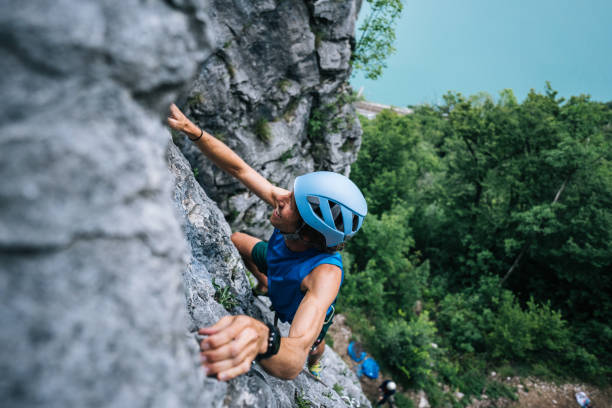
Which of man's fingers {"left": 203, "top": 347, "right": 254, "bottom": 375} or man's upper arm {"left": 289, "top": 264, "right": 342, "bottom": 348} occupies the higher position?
man's fingers {"left": 203, "top": 347, "right": 254, "bottom": 375}

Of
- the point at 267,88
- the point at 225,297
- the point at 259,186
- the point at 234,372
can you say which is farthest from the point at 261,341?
the point at 267,88

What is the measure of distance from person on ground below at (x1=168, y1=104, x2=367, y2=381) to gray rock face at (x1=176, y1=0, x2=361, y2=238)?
3315mm

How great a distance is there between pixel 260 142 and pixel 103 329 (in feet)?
22.1

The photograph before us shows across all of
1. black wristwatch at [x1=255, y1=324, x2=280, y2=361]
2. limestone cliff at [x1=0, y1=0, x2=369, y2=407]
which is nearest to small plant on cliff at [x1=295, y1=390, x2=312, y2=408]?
black wristwatch at [x1=255, y1=324, x2=280, y2=361]

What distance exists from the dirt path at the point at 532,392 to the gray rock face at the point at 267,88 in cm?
625

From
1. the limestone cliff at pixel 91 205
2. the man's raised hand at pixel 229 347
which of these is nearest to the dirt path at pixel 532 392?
the man's raised hand at pixel 229 347

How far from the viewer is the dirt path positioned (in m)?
11.2

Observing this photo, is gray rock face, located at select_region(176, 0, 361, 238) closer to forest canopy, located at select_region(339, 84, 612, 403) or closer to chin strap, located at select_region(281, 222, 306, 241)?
chin strap, located at select_region(281, 222, 306, 241)

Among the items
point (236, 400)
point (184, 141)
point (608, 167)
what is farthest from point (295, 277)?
point (608, 167)

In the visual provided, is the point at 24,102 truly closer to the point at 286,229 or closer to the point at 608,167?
the point at 286,229

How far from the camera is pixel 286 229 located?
2.89 metres

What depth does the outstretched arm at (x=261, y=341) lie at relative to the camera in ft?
4.17

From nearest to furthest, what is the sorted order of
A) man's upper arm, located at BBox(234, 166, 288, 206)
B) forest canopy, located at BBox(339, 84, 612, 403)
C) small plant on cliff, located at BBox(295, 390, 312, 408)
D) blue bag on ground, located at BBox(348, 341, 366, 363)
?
small plant on cliff, located at BBox(295, 390, 312, 408) < man's upper arm, located at BBox(234, 166, 288, 206) < blue bag on ground, located at BBox(348, 341, 366, 363) < forest canopy, located at BBox(339, 84, 612, 403)

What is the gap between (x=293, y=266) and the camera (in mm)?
2799
